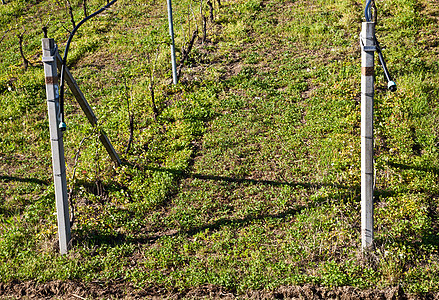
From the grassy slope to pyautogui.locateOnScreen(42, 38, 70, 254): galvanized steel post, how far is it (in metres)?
0.32

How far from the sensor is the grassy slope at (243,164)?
5.57 metres

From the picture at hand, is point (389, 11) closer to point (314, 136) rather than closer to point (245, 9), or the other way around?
point (245, 9)

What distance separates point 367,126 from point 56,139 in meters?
3.75

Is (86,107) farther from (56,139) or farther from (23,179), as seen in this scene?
(23,179)

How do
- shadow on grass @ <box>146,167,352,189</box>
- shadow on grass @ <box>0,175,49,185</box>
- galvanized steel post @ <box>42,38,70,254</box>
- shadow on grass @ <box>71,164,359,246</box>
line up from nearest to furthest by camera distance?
galvanized steel post @ <box>42,38,70,254</box> < shadow on grass @ <box>71,164,359,246</box> < shadow on grass @ <box>146,167,352,189</box> < shadow on grass @ <box>0,175,49,185</box>

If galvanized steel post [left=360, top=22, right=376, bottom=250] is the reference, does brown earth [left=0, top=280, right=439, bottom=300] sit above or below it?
below

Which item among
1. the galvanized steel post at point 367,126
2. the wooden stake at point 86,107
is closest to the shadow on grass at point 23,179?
the wooden stake at point 86,107

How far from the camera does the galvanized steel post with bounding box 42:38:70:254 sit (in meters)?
5.74

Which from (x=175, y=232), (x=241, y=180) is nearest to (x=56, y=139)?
(x=175, y=232)

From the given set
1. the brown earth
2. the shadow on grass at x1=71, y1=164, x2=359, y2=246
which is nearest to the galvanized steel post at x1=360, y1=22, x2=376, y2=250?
the brown earth

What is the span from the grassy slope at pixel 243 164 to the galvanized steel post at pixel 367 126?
347 mm

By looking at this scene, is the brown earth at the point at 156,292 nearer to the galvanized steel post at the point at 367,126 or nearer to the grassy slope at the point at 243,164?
the grassy slope at the point at 243,164

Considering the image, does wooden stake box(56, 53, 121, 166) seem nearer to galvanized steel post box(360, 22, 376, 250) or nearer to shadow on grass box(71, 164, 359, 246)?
shadow on grass box(71, 164, 359, 246)

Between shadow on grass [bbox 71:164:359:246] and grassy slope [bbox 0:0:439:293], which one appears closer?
grassy slope [bbox 0:0:439:293]
